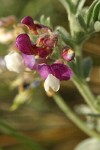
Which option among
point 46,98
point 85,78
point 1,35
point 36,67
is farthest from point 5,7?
point 36,67

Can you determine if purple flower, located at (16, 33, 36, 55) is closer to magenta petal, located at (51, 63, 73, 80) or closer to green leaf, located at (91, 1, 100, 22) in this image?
magenta petal, located at (51, 63, 73, 80)

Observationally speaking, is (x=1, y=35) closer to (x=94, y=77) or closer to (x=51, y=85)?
(x=51, y=85)

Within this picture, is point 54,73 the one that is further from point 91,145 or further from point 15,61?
point 91,145

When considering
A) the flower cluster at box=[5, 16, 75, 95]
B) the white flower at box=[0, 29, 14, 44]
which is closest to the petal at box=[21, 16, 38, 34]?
the flower cluster at box=[5, 16, 75, 95]

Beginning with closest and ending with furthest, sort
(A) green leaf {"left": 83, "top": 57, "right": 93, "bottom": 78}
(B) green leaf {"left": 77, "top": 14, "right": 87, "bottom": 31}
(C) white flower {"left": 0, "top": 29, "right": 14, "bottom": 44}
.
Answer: (B) green leaf {"left": 77, "top": 14, "right": 87, "bottom": 31} → (A) green leaf {"left": 83, "top": 57, "right": 93, "bottom": 78} → (C) white flower {"left": 0, "top": 29, "right": 14, "bottom": 44}

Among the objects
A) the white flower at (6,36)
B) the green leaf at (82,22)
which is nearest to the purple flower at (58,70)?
the green leaf at (82,22)

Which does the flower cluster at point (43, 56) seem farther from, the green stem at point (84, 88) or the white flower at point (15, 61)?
the green stem at point (84, 88)

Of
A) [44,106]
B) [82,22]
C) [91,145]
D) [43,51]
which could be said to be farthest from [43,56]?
[44,106]
